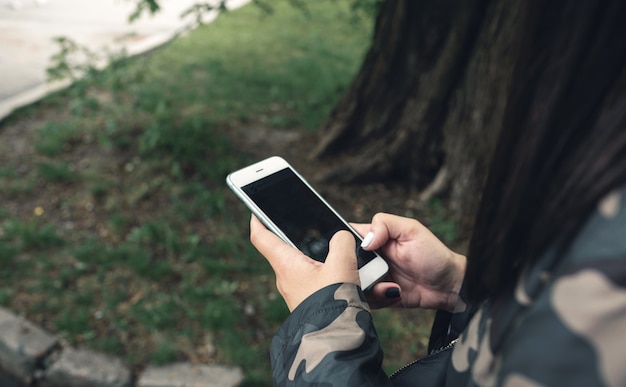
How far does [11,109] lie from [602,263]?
5173 mm

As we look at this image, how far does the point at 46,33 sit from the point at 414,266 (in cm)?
711

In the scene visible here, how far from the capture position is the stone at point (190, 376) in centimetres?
246

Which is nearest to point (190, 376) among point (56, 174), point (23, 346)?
point (23, 346)

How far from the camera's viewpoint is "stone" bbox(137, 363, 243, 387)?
2.46 meters

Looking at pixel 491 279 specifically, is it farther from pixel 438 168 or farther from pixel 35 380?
pixel 438 168

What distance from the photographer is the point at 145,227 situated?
3.31m

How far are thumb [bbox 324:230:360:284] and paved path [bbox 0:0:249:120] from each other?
4153 millimetres

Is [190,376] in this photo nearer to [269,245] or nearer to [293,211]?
[293,211]

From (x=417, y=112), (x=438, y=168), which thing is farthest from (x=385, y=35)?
(x=438, y=168)

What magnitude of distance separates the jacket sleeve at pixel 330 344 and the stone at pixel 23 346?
192cm

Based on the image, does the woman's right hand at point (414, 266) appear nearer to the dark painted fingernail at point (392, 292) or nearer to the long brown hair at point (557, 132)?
the dark painted fingernail at point (392, 292)

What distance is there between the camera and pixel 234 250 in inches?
129

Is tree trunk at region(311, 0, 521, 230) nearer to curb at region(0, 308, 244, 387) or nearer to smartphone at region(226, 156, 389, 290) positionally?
smartphone at region(226, 156, 389, 290)

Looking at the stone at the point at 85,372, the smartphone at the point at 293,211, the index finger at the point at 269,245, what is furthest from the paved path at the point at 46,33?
the index finger at the point at 269,245
